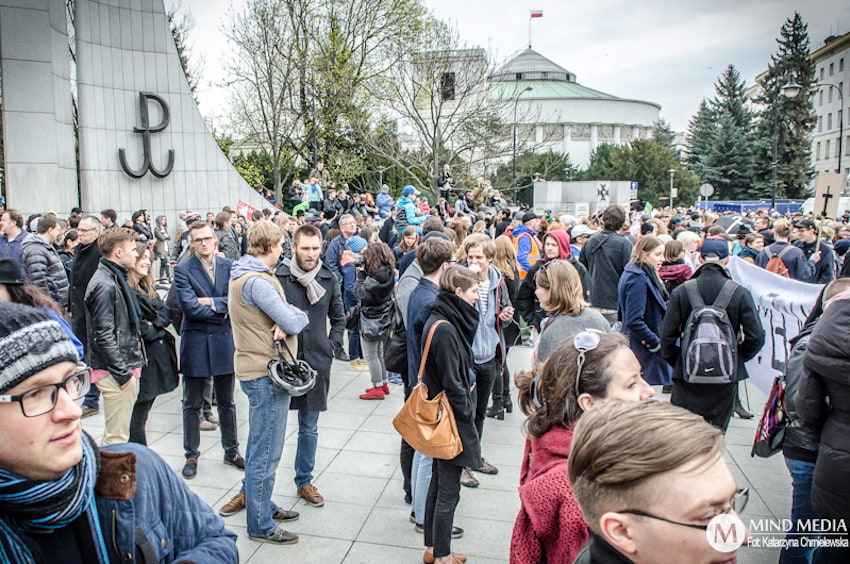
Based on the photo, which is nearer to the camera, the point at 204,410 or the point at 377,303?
the point at 204,410

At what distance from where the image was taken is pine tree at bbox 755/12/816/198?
5297 centimetres

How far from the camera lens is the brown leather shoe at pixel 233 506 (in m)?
4.71

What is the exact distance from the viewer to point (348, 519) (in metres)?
4.73

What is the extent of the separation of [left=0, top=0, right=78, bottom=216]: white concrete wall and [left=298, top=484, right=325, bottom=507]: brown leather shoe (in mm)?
13372

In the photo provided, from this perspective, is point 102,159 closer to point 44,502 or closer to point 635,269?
point 635,269

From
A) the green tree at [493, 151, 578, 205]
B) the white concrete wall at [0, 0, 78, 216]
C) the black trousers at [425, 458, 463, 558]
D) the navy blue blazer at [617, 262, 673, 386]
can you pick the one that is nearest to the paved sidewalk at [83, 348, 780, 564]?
the black trousers at [425, 458, 463, 558]

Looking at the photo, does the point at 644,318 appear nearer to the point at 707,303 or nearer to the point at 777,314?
the point at 707,303

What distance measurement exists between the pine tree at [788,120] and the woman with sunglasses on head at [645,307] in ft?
174

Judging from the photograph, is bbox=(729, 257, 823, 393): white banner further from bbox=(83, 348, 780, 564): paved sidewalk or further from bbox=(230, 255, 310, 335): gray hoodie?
bbox=(230, 255, 310, 335): gray hoodie

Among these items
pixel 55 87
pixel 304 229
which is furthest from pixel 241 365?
pixel 55 87

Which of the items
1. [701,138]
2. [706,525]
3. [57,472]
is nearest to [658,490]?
[706,525]

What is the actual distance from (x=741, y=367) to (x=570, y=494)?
3695 mm

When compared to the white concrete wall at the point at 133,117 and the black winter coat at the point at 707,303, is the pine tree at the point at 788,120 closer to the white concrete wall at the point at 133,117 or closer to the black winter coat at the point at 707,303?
the white concrete wall at the point at 133,117

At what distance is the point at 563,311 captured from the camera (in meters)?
4.47
